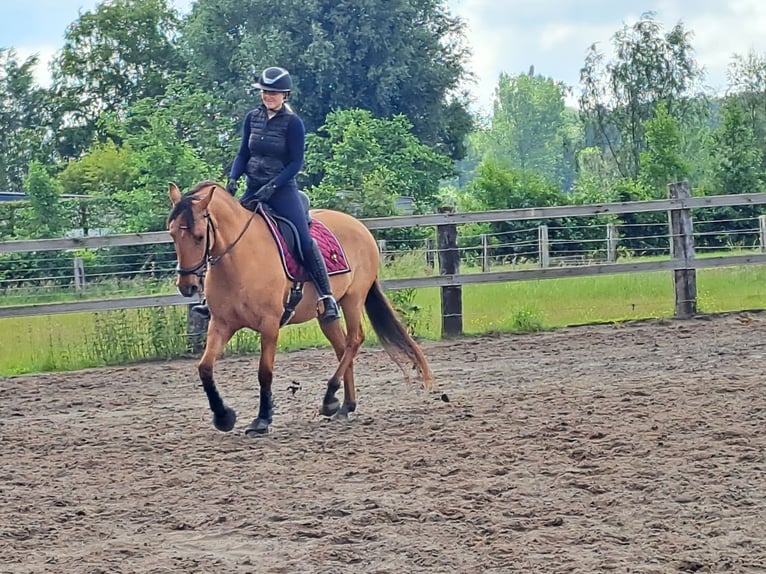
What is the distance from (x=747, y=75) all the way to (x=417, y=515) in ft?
144

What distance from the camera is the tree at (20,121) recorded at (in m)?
54.9

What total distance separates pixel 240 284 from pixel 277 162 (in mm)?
991

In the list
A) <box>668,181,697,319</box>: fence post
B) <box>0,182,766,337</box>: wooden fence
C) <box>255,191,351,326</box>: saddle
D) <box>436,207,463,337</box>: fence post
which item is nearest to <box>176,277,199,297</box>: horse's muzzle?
<box>255,191,351,326</box>: saddle

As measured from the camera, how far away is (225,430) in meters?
7.29

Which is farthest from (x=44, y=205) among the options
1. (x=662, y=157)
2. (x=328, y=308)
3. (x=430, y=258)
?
(x=328, y=308)

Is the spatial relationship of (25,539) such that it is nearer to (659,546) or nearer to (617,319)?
(659,546)

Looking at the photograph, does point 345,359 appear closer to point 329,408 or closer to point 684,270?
point 329,408

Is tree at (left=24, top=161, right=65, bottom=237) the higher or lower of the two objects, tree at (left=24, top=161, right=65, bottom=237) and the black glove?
the higher

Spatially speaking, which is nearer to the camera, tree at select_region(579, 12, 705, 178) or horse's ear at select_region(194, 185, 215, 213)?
horse's ear at select_region(194, 185, 215, 213)

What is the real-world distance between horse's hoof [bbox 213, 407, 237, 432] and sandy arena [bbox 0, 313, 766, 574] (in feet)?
0.40

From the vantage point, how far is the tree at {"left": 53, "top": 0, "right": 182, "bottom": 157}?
55781 millimetres

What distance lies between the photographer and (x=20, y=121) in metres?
57.6

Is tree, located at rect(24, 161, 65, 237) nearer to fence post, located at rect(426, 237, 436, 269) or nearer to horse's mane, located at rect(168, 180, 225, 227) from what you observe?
fence post, located at rect(426, 237, 436, 269)

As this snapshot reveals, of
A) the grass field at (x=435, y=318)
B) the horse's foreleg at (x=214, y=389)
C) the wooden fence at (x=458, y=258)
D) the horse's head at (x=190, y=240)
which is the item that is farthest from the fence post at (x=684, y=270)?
the horse's head at (x=190, y=240)
